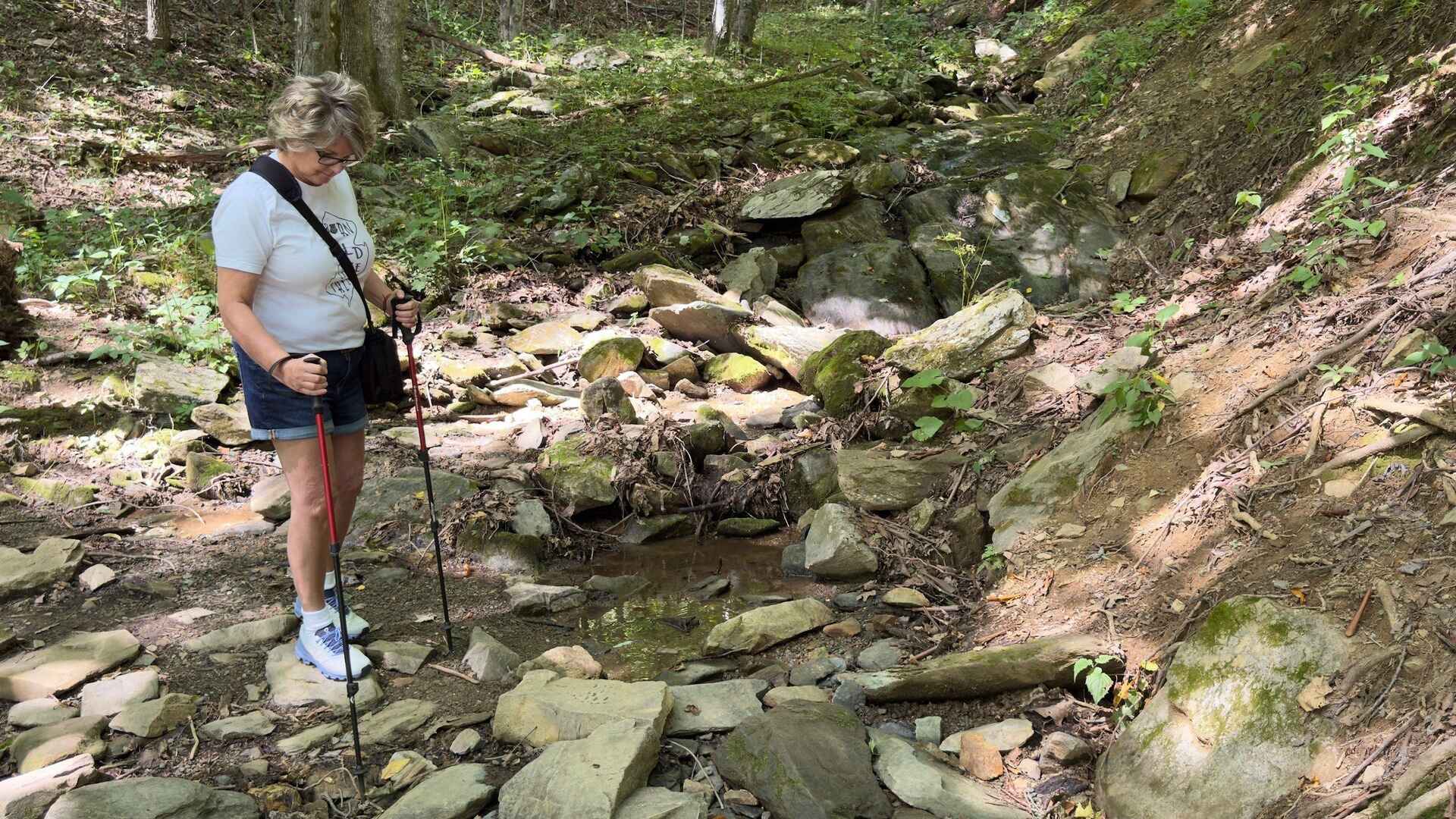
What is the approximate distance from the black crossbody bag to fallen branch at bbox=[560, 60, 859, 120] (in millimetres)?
9935

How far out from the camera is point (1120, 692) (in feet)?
10.7

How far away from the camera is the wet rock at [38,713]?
3.27m

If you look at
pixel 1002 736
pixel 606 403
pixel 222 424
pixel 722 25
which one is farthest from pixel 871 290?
pixel 722 25

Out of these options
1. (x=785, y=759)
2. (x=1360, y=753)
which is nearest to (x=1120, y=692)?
(x=1360, y=753)

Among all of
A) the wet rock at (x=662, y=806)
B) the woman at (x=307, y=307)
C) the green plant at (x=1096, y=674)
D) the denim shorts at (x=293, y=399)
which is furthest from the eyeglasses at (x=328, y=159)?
the green plant at (x=1096, y=674)

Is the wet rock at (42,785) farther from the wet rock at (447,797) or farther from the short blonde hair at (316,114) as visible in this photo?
the short blonde hair at (316,114)

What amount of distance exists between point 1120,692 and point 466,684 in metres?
2.62

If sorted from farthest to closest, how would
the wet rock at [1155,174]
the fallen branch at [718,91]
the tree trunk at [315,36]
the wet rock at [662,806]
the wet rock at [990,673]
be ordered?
the fallen branch at [718,91]
the tree trunk at [315,36]
the wet rock at [1155,174]
the wet rock at [990,673]
the wet rock at [662,806]

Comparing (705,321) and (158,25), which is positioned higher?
(158,25)

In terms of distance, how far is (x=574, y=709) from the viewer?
325 cm

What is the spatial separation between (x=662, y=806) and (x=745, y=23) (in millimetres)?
16117

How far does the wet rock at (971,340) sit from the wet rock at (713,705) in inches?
136

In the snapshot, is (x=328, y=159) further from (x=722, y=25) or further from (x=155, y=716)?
(x=722, y=25)

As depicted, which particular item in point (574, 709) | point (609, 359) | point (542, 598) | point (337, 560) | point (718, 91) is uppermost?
point (718, 91)
